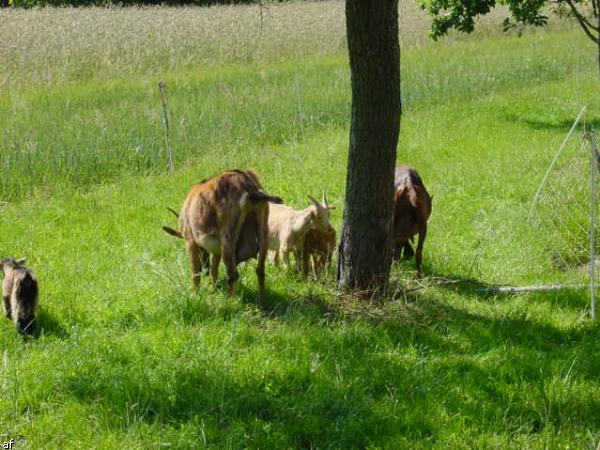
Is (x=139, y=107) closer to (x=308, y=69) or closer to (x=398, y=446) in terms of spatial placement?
(x=308, y=69)

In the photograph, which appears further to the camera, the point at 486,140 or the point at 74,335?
the point at 486,140

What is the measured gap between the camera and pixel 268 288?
7.24 metres

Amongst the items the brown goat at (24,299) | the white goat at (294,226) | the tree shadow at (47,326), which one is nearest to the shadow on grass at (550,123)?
the white goat at (294,226)

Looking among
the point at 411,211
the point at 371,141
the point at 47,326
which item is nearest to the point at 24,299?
the point at 47,326

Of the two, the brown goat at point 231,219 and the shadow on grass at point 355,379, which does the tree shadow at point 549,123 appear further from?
the brown goat at point 231,219

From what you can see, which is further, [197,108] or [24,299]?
[197,108]

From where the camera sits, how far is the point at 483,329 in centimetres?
644

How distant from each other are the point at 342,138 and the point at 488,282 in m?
5.82

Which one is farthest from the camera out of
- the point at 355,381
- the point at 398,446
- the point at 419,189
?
the point at 419,189

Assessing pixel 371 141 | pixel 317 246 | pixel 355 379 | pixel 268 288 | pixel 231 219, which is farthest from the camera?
pixel 317 246

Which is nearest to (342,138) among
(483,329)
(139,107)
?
(139,107)

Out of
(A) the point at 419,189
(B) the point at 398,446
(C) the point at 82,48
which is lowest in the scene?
(B) the point at 398,446

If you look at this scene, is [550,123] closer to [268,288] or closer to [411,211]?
[411,211]

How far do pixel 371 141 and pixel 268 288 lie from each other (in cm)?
160
